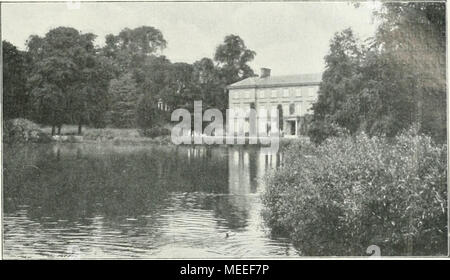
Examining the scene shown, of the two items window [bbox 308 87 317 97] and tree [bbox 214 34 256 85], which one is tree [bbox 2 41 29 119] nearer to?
tree [bbox 214 34 256 85]

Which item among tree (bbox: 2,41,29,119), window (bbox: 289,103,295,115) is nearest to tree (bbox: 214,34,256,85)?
window (bbox: 289,103,295,115)

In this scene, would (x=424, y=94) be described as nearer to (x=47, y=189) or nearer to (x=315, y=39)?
(x=315, y=39)

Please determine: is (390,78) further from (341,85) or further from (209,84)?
(209,84)

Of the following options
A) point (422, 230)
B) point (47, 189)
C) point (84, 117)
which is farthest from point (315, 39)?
point (47, 189)

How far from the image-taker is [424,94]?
726 cm

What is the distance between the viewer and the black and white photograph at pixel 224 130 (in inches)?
277

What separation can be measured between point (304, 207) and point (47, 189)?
3669 millimetres

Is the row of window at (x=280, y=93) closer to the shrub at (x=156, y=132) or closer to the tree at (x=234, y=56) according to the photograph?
the tree at (x=234, y=56)

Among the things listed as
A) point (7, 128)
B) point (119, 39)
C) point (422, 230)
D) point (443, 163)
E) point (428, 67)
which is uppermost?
Result: point (119, 39)

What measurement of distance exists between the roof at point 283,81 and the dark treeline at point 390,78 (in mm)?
180

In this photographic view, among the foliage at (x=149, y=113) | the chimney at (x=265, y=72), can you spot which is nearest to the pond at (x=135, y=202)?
the foliage at (x=149, y=113)

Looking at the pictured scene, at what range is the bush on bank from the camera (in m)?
6.83

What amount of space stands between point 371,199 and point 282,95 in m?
1.99

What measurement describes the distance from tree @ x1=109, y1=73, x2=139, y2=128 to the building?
144 centimetres
